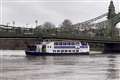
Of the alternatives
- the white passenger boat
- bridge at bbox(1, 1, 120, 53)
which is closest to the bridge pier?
bridge at bbox(1, 1, 120, 53)

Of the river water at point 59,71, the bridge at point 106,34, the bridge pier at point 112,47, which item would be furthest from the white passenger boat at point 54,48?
the river water at point 59,71

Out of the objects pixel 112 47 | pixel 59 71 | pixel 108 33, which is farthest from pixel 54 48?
pixel 59 71

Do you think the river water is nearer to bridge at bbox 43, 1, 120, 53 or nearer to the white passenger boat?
the white passenger boat

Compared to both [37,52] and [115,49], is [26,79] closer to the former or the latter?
[37,52]

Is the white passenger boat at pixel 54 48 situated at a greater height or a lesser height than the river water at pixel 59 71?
greater

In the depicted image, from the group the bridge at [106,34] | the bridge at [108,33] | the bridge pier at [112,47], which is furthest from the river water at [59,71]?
the bridge pier at [112,47]

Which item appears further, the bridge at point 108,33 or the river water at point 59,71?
the bridge at point 108,33

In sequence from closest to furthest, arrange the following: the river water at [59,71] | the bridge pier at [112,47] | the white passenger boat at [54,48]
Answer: the river water at [59,71]
the white passenger boat at [54,48]
the bridge pier at [112,47]

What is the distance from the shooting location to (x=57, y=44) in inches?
4744

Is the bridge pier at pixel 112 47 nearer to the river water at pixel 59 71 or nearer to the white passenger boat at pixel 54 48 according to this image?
Answer: the white passenger boat at pixel 54 48

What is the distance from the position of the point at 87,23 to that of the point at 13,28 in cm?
7973

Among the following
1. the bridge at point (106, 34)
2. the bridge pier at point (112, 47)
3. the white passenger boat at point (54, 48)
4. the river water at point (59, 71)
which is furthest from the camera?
the bridge pier at point (112, 47)

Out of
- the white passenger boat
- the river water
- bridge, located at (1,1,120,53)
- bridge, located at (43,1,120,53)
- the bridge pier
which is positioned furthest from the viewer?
the bridge pier

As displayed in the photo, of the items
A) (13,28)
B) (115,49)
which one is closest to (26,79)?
(13,28)
